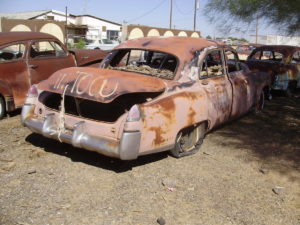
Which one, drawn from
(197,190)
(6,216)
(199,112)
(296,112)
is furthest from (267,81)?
(6,216)

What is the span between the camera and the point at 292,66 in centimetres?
966

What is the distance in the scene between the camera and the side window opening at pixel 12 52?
6812mm

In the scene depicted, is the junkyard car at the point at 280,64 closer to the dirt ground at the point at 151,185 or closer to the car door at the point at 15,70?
the dirt ground at the point at 151,185

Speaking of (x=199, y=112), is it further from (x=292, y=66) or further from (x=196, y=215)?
(x=292, y=66)

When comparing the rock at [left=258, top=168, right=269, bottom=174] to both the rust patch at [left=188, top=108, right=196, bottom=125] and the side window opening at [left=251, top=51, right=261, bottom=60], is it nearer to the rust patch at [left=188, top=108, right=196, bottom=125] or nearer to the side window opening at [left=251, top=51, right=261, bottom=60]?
the rust patch at [left=188, top=108, right=196, bottom=125]

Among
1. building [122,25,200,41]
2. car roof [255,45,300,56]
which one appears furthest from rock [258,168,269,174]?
building [122,25,200,41]

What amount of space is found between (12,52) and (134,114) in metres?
3.96

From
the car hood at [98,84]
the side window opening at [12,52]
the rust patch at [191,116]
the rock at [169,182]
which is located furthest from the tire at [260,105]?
the side window opening at [12,52]

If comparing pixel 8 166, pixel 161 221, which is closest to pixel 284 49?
pixel 161 221

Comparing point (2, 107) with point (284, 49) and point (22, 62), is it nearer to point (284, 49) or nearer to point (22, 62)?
point (22, 62)

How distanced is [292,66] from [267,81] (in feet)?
8.09

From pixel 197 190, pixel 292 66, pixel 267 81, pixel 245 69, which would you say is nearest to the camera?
pixel 197 190

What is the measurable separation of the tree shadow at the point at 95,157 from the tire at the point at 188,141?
22cm

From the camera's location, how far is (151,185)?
4145mm
